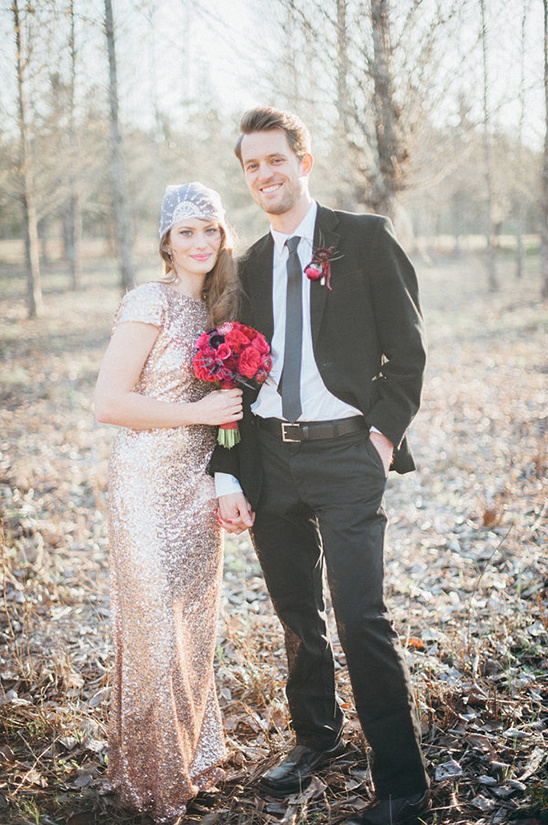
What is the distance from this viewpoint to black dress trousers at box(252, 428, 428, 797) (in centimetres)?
236

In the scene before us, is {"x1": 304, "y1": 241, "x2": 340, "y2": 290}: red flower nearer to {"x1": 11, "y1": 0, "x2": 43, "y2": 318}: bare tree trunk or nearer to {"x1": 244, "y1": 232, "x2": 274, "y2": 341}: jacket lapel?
{"x1": 244, "y1": 232, "x2": 274, "y2": 341}: jacket lapel

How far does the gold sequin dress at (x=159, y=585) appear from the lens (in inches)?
103

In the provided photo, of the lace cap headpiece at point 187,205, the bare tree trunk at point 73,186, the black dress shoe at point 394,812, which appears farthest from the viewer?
the bare tree trunk at point 73,186

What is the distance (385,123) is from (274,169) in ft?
8.89

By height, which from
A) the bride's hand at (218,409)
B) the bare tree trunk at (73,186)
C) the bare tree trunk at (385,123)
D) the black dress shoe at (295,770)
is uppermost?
the bare tree trunk at (73,186)

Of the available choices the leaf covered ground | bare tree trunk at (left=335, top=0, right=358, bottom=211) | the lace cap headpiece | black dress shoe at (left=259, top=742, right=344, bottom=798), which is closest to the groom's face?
the lace cap headpiece

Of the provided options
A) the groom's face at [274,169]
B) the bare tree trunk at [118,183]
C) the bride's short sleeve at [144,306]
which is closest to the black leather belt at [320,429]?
the bride's short sleeve at [144,306]

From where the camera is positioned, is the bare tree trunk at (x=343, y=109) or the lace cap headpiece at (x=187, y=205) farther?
the bare tree trunk at (x=343, y=109)

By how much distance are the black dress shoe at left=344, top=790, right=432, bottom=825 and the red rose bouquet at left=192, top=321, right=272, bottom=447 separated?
181 cm

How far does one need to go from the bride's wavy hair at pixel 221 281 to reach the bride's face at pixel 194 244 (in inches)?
1.9

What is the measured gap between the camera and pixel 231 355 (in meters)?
2.49

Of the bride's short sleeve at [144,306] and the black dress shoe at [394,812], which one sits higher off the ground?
the bride's short sleeve at [144,306]

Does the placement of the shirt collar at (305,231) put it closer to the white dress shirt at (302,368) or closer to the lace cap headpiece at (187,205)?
the white dress shirt at (302,368)

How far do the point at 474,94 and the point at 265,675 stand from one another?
538cm
